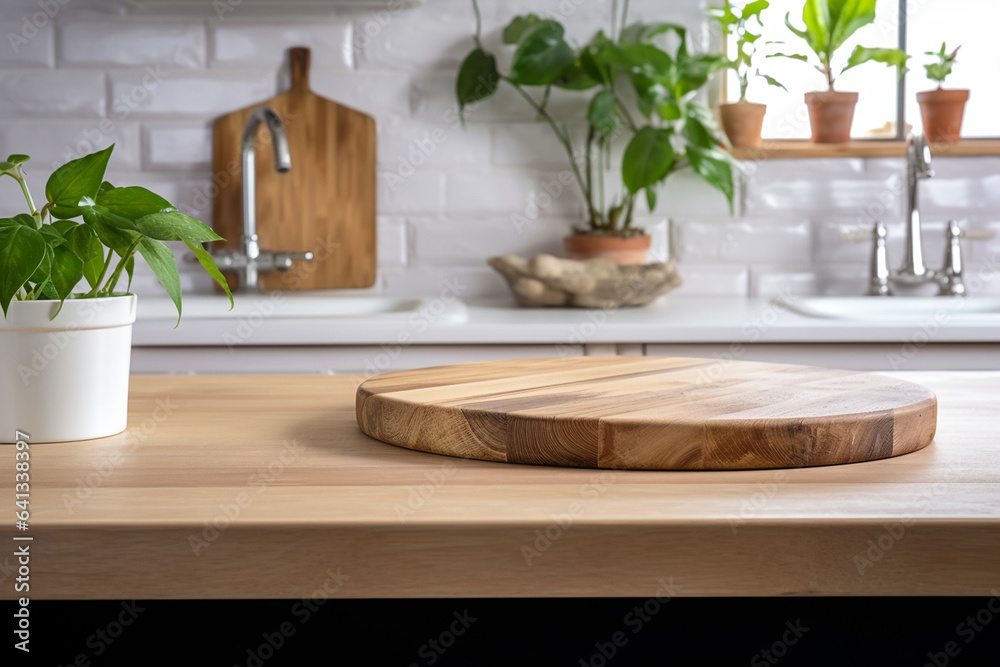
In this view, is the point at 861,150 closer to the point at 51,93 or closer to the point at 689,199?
the point at 689,199

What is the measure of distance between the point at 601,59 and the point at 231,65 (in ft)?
2.79

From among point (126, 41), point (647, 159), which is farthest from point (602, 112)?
point (126, 41)

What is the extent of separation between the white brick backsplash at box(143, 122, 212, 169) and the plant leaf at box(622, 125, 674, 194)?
3.19 ft

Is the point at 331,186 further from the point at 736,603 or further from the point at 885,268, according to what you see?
the point at 736,603

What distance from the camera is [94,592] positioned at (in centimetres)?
52

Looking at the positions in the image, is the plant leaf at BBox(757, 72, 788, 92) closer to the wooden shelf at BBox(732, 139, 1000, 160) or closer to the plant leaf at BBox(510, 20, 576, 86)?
the wooden shelf at BBox(732, 139, 1000, 160)

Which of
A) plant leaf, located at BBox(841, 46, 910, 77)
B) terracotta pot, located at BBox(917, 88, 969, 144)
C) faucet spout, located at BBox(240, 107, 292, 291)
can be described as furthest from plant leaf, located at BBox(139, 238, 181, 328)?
terracotta pot, located at BBox(917, 88, 969, 144)

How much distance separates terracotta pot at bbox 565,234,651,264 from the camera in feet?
7.04

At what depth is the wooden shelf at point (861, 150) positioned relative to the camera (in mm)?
2277

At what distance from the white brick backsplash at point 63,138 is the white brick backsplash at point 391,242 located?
1.93ft

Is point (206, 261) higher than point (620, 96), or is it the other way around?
point (620, 96)

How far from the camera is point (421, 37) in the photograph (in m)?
2.27

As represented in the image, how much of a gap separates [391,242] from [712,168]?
754 mm

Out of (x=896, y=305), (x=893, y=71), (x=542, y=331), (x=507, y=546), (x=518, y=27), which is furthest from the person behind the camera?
(x=893, y=71)
